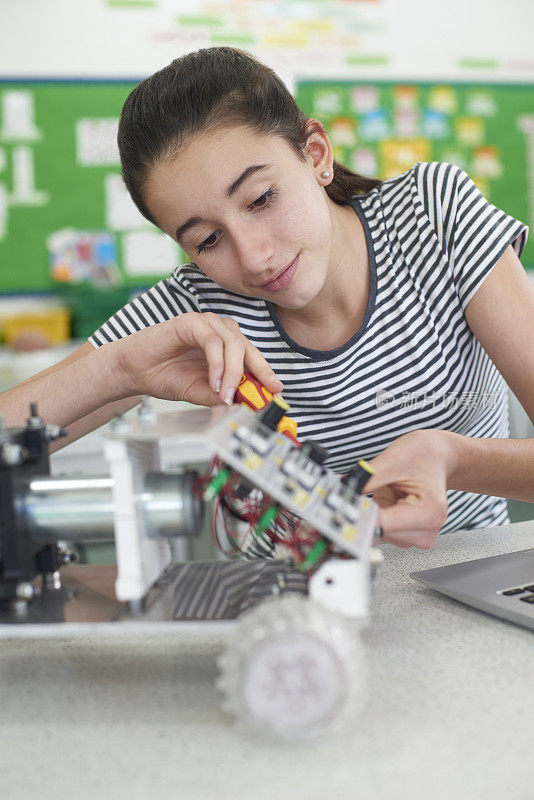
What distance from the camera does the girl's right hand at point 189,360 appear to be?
0.76 meters

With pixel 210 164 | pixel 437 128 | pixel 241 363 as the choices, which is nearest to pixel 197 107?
pixel 210 164

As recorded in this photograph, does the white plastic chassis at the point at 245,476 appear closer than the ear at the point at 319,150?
Yes

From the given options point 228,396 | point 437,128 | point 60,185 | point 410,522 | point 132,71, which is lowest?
point 410,522

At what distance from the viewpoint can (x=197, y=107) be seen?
0.87 m

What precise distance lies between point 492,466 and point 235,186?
427mm

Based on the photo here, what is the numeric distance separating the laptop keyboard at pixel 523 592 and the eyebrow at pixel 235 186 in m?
0.50

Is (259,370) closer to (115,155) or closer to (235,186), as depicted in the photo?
(235,186)

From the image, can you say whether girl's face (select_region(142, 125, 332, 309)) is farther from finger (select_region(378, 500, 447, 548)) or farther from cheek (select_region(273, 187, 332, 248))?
finger (select_region(378, 500, 447, 548))

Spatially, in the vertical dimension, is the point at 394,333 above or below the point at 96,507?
above

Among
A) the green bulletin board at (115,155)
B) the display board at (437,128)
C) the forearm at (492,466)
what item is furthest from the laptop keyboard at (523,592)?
the display board at (437,128)

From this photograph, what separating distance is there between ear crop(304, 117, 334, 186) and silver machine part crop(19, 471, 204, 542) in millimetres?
601

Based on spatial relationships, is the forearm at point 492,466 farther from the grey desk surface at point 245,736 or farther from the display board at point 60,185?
the display board at point 60,185

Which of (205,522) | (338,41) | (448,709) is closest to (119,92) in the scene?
(338,41)

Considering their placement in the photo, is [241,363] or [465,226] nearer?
[241,363]
